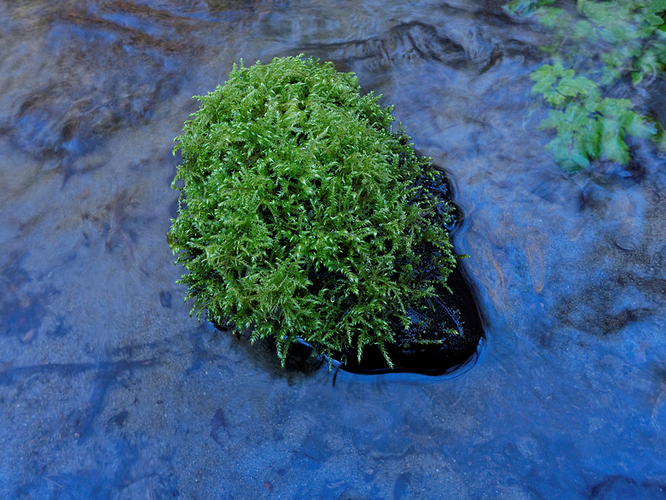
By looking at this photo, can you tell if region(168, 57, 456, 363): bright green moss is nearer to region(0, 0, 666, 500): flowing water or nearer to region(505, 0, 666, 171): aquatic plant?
region(0, 0, 666, 500): flowing water

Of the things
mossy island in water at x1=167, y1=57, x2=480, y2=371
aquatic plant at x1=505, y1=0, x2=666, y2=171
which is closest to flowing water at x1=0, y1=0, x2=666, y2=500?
aquatic plant at x1=505, y1=0, x2=666, y2=171

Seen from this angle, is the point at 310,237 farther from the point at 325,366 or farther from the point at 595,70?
the point at 595,70

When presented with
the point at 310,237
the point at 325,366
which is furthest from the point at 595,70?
the point at 325,366

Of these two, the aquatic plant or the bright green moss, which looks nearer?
the bright green moss

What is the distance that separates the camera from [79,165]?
361cm

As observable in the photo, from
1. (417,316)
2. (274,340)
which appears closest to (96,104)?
(274,340)

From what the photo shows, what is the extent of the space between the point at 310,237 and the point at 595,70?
3363 mm

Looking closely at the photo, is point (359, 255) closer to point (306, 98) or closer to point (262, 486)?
point (306, 98)

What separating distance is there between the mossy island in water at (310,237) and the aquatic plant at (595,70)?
165 cm

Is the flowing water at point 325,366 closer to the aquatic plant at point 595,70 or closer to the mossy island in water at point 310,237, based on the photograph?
the aquatic plant at point 595,70

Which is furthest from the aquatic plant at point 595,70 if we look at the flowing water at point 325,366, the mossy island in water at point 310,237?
the mossy island in water at point 310,237

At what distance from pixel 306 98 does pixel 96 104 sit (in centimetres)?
244

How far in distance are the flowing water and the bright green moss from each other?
16.5 inches

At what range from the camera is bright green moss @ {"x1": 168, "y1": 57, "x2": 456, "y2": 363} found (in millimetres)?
2359
